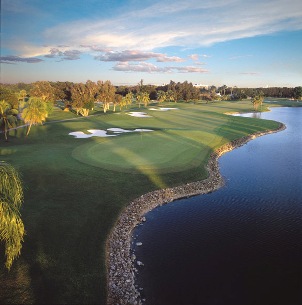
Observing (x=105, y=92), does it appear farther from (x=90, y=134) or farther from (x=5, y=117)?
(x=5, y=117)

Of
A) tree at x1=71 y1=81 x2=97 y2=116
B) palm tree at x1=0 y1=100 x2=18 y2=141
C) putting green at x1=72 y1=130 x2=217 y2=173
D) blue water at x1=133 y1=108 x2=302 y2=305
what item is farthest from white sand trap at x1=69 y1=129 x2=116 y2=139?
tree at x1=71 y1=81 x2=97 y2=116

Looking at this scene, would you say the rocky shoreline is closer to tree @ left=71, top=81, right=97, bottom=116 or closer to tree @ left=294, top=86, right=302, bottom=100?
tree @ left=71, top=81, right=97, bottom=116

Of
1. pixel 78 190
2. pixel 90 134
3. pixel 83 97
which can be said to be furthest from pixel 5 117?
pixel 83 97

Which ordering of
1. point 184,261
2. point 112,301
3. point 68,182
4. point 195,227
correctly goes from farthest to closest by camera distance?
point 68,182, point 195,227, point 184,261, point 112,301

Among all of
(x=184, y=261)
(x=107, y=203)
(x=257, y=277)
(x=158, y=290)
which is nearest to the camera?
(x=158, y=290)

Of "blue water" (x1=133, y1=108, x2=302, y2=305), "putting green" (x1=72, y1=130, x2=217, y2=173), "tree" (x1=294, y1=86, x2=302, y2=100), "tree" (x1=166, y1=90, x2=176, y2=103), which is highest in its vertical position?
"tree" (x1=294, y1=86, x2=302, y2=100)

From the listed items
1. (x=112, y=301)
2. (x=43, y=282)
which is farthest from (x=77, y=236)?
(x=112, y=301)

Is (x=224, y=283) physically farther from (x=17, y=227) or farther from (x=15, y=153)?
(x=15, y=153)
